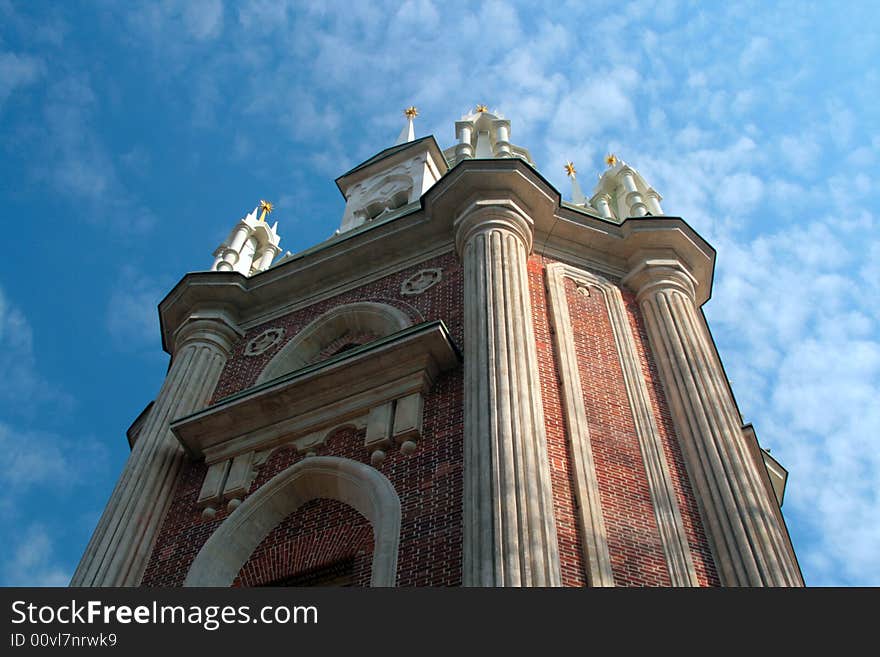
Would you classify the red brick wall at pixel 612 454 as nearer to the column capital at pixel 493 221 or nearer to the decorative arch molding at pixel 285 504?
the column capital at pixel 493 221

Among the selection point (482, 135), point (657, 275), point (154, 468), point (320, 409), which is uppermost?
point (482, 135)

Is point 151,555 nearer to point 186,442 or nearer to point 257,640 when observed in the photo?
point 186,442

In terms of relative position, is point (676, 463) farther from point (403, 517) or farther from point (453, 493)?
point (403, 517)

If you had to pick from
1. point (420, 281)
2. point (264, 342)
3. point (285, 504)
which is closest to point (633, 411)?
point (285, 504)

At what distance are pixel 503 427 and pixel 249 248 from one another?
13.1m

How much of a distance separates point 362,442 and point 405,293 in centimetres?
432

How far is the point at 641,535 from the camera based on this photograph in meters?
12.4

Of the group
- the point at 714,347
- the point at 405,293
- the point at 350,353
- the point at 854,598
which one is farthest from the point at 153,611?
the point at 714,347

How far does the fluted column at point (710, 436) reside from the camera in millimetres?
12320

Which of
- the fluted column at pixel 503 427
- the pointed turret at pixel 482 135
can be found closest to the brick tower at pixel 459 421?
the fluted column at pixel 503 427

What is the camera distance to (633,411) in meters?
14.8

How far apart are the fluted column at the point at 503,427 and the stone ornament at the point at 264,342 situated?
4.06 metres

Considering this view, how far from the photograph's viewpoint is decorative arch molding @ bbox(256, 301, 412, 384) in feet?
61.2

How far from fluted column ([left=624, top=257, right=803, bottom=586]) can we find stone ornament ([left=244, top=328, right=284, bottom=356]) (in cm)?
621
